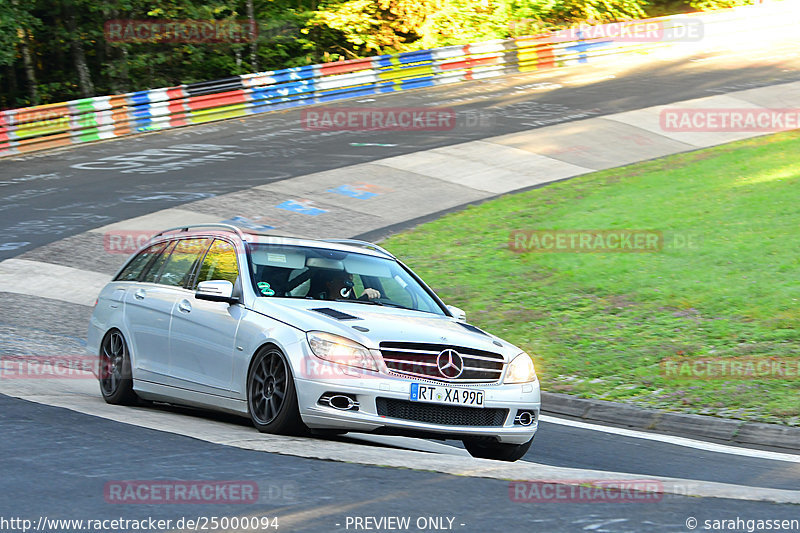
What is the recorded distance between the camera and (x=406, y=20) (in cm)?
3731

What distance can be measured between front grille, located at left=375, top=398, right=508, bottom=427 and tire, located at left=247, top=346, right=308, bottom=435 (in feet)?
1.98

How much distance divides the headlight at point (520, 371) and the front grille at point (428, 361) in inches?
7.6

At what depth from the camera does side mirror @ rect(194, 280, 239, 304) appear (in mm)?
7754

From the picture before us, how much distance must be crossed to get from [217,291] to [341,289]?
99cm

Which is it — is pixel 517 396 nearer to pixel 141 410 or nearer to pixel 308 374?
pixel 308 374

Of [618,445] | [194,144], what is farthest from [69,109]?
[618,445]

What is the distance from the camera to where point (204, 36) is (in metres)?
35.9

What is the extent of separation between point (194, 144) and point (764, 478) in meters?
21.5

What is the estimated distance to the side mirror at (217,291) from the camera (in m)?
7.75
